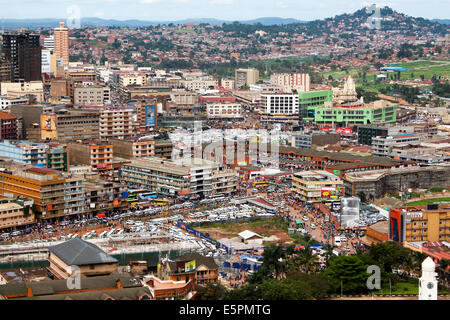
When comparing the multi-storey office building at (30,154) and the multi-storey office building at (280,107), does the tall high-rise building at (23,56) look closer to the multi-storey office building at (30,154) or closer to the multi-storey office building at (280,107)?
the multi-storey office building at (280,107)

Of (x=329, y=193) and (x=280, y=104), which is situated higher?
(x=280, y=104)

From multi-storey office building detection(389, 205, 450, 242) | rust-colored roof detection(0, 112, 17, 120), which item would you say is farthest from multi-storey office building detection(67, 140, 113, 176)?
multi-storey office building detection(389, 205, 450, 242)

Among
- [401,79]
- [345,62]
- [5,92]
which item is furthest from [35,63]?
[345,62]

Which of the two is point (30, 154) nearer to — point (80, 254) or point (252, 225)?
point (252, 225)

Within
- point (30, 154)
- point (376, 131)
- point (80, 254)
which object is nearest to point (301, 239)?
point (80, 254)

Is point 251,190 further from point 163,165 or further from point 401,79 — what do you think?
point 401,79

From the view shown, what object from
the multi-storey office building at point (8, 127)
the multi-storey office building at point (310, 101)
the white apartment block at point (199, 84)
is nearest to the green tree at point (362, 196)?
the multi-storey office building at point (8, 127)
